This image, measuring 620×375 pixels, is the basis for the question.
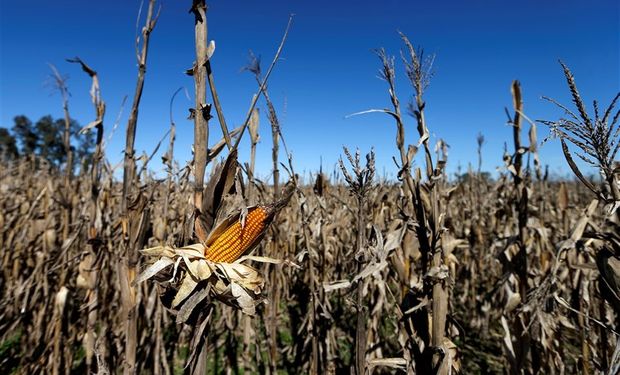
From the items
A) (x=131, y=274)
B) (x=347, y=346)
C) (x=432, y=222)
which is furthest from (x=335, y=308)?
(x=131, y=274)

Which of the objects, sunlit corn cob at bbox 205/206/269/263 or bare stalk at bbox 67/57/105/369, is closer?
sunlit corn cob at bbox 205/206/269/263

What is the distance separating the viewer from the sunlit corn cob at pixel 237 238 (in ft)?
3.41

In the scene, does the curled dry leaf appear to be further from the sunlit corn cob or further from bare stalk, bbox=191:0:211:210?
bare stalk, bbox=191:0:211:210

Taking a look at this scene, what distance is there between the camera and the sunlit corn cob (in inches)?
40.9

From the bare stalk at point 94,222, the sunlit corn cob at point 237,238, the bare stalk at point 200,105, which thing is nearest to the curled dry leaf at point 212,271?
the sunlit corn cob at point 237,238

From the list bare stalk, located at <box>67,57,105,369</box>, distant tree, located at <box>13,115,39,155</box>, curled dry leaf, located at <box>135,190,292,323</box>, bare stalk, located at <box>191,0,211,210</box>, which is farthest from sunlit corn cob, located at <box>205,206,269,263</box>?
distant tree, located at <box>13,115,39,155</box>

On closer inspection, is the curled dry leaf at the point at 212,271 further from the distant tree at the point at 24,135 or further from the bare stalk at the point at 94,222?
the distant tree at the point at 24,135

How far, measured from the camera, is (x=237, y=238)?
42.0 inches

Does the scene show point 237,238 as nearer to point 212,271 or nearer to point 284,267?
point 212,271

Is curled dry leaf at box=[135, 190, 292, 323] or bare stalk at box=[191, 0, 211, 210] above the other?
bare stalk at box=[191, 0, 211, 210]

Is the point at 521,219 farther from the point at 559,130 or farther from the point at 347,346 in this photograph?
the point at 347,346

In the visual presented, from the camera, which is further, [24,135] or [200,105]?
[24,135]

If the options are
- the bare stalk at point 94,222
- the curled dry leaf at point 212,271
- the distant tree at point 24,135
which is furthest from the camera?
the distant tree at point 24,135

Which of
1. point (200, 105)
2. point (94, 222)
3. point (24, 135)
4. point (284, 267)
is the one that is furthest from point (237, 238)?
point (24, 135)
